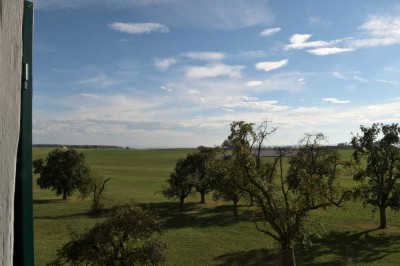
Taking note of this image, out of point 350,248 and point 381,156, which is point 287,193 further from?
point 381,156

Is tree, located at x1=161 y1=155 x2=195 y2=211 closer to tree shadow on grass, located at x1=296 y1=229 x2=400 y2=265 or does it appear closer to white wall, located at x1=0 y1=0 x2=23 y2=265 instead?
tree shadow on grass, located at x1=296 y1=229 x2=400 y2=265

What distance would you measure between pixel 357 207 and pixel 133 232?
161 ft

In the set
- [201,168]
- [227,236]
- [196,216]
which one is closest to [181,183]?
[201,168]

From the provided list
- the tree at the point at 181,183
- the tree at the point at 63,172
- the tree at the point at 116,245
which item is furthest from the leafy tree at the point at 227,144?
the tree at the point at 63,172

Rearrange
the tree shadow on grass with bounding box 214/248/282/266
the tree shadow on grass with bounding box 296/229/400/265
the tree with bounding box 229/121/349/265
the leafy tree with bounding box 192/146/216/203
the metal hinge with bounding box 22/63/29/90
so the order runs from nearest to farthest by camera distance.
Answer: the metal hinge with bounding box 22/63/29/90 → the tree with bounding box 229/121/349/265 → the tree shadow on grass with bounding box 214/248/282/266 → the tree shadow on grass with bounding box 296/229/400/265 → the leafy tree with bounding box 192/146/216/203

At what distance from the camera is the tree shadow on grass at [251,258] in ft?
107

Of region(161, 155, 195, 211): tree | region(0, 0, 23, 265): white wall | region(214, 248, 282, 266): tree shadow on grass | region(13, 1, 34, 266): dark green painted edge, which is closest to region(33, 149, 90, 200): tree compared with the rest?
region(161, 155, 195, 211): tree

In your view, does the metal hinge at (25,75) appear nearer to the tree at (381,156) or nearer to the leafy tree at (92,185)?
the tree at (381,156)

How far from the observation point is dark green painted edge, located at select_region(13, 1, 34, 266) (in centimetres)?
204

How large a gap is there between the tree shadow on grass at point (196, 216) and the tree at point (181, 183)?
228cm

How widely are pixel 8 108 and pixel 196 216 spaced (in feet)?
171

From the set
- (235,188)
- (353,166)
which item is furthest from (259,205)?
(353,166)

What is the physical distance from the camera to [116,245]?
77.6 feet

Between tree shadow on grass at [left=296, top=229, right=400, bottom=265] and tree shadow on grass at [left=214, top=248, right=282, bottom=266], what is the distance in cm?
236
